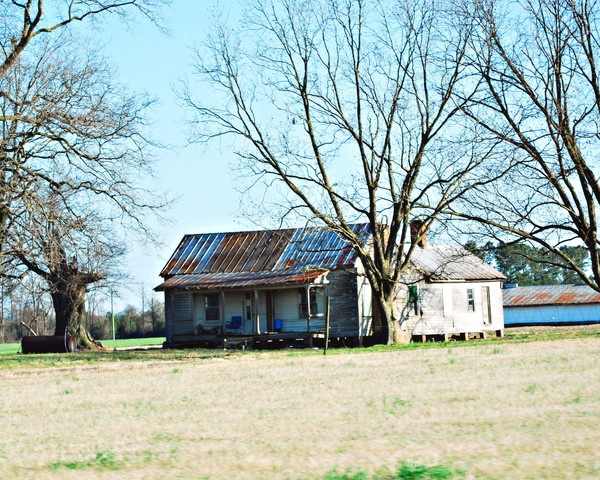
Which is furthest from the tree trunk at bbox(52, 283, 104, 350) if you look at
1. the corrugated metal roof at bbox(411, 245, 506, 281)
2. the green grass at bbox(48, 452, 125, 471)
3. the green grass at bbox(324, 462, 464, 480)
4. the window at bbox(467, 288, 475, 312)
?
the green grass at bbox(324, 462, 464, 480)

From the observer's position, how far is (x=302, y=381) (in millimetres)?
18078

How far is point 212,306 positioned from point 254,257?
123 inches

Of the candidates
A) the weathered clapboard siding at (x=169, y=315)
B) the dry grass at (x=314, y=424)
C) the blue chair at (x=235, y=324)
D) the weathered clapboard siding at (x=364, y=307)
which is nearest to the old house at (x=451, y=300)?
the weathered clapboard siding at (x=364, y=307)

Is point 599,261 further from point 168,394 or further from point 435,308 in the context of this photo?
point 168,394

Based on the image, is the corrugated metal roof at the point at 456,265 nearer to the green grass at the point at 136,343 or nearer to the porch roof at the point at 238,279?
the porch roof at the point at 238,279

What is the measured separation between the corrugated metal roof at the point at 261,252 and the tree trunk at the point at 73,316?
5.07m

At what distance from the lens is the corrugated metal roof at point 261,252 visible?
43863mm

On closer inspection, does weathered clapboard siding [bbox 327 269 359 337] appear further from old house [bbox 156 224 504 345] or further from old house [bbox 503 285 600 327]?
old house [bbox 503 285 600 327]

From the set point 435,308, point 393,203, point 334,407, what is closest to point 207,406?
point 334,407

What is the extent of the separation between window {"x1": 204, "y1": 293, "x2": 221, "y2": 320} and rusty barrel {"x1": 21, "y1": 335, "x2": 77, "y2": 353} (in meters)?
6.51

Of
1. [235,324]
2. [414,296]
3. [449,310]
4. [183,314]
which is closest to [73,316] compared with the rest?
[183,314]

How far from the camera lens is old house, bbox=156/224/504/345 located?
1686 inches

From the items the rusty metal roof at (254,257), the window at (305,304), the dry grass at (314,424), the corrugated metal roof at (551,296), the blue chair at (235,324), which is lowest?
the dry grass at (314,424)

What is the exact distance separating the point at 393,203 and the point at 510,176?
19.8ft
